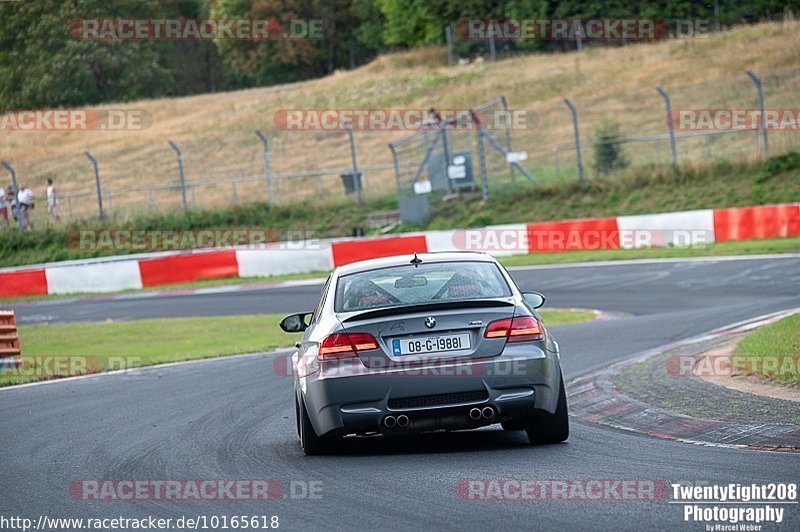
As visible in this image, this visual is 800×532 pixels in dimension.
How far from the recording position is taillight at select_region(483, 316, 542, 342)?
326 inches

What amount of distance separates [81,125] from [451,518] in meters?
68.3

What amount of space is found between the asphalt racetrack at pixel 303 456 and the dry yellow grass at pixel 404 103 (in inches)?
1037

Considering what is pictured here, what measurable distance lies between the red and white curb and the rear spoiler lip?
4.90ft

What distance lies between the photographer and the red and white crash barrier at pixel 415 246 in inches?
1125

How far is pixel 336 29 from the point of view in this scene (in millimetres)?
93875

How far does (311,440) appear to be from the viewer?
868 centimetres

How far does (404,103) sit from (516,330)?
2201 inches
